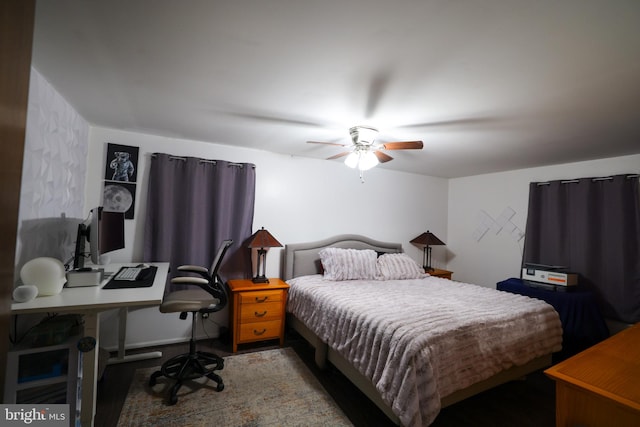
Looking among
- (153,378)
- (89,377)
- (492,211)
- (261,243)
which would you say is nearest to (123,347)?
(153,378)

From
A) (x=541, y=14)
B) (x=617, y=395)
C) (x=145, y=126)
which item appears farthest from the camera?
(x=145, y=126)

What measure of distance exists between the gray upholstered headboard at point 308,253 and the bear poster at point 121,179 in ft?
5.75

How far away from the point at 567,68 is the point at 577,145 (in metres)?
1.73

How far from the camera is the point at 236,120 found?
236cm

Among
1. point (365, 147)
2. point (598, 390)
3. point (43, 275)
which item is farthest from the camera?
point (365, 147)

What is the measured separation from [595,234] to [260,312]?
3808 millimetres

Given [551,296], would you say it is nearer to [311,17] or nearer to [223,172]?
[311,17]

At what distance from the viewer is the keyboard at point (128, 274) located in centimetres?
198

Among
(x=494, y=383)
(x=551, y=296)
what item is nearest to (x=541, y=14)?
(x=494, y=383)

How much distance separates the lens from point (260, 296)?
2.83m

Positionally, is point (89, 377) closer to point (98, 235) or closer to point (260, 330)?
point (98, 235)

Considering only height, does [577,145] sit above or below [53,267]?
above

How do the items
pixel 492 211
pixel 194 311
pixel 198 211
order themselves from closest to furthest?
pixel 194 311, pixel 198 211, pixel 492 211

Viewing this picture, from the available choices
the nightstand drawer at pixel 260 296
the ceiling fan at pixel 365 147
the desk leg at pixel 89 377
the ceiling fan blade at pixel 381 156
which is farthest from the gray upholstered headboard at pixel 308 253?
the desk leg at pixel 89 377
